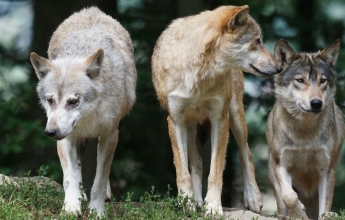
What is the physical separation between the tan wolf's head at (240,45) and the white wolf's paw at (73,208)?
2.35 metres

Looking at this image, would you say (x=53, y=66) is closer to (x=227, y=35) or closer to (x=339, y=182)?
(x=227, y=35)

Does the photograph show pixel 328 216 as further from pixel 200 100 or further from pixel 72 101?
pixel 72 101

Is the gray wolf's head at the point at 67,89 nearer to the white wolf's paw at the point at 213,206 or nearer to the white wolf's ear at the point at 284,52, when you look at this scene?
the white wolf's paw at the point at 213,206

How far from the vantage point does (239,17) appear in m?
8.59

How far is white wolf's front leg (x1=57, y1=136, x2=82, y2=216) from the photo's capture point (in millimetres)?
7754

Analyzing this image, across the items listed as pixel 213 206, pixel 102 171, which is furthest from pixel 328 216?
pixel 102 171

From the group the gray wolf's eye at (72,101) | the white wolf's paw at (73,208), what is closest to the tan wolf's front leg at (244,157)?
the gray wolf's eye at (72,101)

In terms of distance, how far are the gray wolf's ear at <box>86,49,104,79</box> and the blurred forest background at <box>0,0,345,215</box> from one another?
179 inches

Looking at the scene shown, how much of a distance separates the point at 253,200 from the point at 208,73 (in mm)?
1959

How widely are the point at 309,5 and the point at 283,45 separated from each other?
14.9 ft

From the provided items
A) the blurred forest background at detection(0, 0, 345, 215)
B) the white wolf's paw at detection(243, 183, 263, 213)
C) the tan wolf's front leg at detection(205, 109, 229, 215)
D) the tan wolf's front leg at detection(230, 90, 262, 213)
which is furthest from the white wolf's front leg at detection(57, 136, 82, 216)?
the blurred forest background at detection(0, 0, 345, 215)

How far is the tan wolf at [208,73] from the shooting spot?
8.64m

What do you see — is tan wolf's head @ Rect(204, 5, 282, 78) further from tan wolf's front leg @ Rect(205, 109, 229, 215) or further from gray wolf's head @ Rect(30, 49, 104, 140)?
gray wolf's head @ Rect(30, 49, 104, 140)

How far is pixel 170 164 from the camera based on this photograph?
1367 cm
